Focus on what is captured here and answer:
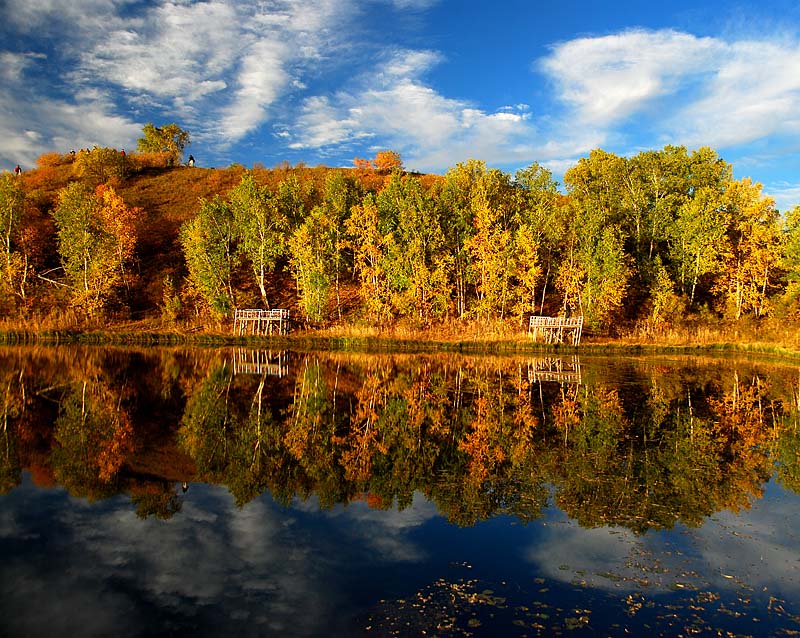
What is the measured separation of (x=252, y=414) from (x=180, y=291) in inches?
1660

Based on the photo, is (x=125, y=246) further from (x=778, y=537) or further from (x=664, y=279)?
(x=778, y=537)

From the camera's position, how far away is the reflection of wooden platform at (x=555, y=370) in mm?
28203

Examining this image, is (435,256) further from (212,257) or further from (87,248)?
(87,248)

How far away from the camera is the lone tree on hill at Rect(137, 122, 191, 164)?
107 m

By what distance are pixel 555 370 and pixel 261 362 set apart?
53.8ft

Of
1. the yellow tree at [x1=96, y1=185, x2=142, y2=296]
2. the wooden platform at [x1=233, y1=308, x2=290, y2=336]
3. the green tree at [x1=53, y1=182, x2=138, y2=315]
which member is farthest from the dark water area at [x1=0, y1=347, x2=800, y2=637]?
the yellow tree at [x1=96, y1=185, x2=142, y2=296]

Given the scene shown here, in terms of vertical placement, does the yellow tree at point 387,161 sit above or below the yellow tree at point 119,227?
above

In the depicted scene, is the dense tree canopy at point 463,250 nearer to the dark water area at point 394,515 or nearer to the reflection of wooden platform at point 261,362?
the reflection of wooden platform at point 261,362

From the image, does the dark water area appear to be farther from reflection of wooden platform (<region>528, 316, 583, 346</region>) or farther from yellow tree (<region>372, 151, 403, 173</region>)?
yellow tree (<region>372, 151, 403, 173</region>)

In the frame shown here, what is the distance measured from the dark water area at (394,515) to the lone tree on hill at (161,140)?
9525 cm

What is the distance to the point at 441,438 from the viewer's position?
52.6ft

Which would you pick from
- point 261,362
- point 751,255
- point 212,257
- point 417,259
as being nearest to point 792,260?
point 751,255

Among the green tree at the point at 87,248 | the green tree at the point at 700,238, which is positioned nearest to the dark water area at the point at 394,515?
the green tree at the point at 87,248

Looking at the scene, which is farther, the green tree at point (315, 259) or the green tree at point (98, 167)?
the green tree at point (98, 167)
